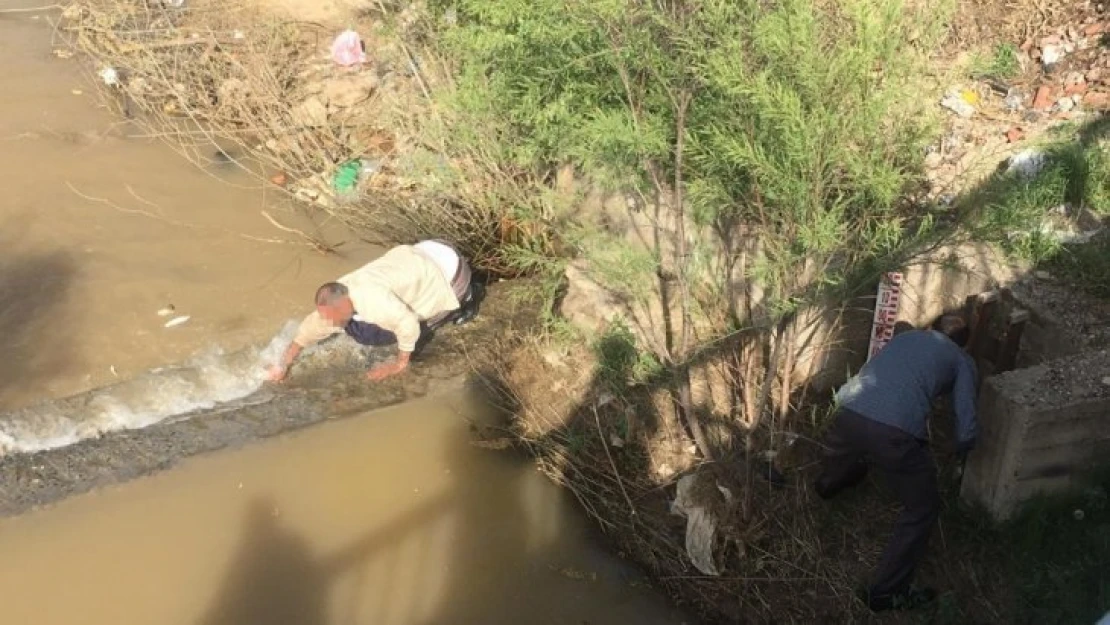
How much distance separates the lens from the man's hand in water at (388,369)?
18.1 ft

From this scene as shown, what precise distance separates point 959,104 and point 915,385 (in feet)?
10.5

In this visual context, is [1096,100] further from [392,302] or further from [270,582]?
[270,582]

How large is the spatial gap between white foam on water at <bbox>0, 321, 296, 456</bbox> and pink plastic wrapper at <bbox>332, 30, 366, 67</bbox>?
3471 millimetres

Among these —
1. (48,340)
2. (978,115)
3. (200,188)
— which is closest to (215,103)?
(200,188)

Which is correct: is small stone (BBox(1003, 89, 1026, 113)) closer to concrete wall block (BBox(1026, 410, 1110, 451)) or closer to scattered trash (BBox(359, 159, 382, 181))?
concrete wall block (BBox(1026, 410, 1110, 451))

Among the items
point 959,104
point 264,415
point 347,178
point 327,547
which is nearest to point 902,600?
point 327,547

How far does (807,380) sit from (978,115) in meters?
2.60

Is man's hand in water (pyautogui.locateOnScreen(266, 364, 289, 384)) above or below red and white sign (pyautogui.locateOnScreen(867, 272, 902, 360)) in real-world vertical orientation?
below

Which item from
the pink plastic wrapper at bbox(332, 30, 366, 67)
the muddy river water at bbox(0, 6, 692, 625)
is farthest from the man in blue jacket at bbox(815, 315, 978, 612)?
the pink plastic wrapper at bbox(332, 30, 366, 67)

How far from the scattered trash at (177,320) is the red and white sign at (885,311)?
4066mm

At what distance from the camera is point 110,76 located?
8.62 meters

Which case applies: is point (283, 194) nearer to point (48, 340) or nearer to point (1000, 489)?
point (48, 340)

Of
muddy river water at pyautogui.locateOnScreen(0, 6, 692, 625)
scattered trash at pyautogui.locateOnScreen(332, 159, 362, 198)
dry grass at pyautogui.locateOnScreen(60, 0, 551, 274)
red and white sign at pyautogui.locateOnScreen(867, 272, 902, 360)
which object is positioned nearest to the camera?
muddy river water at pyautogui.locateOnScreen(0, 6, 692, 625)

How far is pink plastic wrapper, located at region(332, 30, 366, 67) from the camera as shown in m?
8.39
